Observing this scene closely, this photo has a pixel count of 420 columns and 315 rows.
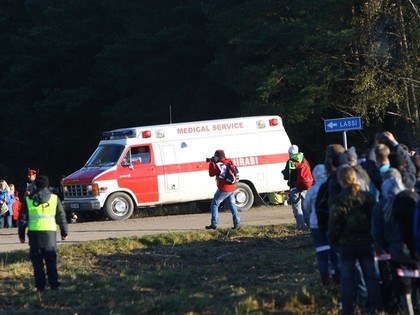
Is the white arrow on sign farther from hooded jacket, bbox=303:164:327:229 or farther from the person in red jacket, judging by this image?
hooded jacket, bbox=303:164:327:229

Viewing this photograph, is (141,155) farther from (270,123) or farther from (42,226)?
(42,226)

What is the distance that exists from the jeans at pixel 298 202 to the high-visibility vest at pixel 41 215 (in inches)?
283

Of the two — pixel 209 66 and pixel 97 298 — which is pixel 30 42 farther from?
pixel 97 298

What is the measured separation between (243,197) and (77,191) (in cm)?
459

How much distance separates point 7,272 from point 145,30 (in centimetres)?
3030

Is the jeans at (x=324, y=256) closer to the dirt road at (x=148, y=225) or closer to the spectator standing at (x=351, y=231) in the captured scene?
the spectator standing at (x=351, y=231)

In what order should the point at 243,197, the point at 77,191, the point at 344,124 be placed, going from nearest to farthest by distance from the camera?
the point at 344,124
the point at 77,191
the point at 243,197

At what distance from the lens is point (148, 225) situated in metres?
23.6

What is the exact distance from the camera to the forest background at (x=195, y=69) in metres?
34.8

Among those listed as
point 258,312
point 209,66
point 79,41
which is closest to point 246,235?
point 258,312

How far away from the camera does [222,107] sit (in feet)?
147

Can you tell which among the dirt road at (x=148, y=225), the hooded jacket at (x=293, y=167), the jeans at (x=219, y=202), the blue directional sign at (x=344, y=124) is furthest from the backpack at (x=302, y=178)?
the blue directional sign at (x=344, y=124)

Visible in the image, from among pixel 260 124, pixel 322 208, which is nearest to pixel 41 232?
pixel 322 208

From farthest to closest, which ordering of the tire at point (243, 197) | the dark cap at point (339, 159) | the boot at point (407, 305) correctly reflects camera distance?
1. the tire at point (243, 197)
2. the dark cap at point (339, 159)
3. the boot at point (407, 305)
